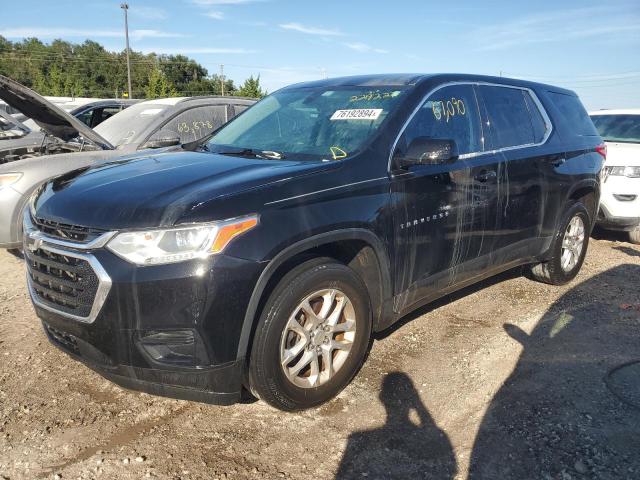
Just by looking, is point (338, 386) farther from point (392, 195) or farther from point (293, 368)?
point (392, 195)

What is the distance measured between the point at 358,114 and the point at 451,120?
0.73 meters

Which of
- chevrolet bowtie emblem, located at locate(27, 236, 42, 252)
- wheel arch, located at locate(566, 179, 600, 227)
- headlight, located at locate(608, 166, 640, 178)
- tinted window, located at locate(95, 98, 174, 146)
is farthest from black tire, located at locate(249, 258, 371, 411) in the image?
headlight, located at locate(608, 166, 640, 178)

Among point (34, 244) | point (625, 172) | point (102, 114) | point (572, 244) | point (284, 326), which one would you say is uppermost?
point (102, 114)

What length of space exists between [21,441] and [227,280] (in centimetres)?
140

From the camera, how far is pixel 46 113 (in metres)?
5.65

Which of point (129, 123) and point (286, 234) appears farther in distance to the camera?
point (129, 123)

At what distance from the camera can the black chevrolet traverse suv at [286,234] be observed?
249cm

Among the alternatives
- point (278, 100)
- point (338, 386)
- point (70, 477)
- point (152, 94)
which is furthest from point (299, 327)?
point (152, 94)

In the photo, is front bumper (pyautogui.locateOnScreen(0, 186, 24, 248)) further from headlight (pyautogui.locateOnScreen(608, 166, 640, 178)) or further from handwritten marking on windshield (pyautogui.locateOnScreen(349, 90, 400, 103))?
headlight (pyautogui.locateOnScreen(608, 166, 640, 178))

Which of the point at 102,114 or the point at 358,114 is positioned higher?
the point at 358,114

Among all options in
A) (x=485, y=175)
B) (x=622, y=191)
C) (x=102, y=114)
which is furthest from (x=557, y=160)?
(x=102, y=114)

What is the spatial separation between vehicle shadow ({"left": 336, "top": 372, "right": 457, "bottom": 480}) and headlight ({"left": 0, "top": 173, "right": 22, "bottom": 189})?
4.08 metres

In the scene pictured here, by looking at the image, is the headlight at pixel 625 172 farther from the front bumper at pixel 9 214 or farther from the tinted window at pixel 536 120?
the front bumper at pixel 9 214

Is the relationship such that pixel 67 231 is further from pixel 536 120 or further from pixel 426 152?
pixel 536 120
